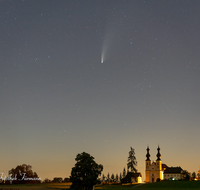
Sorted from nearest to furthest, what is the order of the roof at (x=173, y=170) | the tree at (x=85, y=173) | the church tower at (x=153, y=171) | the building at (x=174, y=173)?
the tree at (x=85, y=173) → the church tower at (x=153, y=171) → the building at (x=174, y=173) → the roof at (x=173, y=170)

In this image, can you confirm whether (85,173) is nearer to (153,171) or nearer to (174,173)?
(153,171)

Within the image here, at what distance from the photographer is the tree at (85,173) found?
60203 millimetres

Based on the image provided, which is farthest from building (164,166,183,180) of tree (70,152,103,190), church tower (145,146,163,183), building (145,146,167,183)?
tree (70,152,103,190)

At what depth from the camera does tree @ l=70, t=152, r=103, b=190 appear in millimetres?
60203

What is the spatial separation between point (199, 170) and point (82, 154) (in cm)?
8663

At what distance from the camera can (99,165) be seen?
208 feet

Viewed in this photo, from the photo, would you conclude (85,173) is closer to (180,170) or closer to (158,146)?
(158,146)

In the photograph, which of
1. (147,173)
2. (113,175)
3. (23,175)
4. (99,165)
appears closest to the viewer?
(99,165)

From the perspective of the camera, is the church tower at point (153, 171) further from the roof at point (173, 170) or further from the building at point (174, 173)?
the roof at point (173, 170)

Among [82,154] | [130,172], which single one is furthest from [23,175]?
[130,172]

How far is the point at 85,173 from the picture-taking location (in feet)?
201

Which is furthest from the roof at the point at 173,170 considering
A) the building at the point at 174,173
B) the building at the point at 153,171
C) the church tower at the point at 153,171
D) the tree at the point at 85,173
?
the tree at the point at 85,173

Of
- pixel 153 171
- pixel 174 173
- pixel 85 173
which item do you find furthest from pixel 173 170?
pixel 85 173

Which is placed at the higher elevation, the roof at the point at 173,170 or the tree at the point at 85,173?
the roof at the point at 173,170
